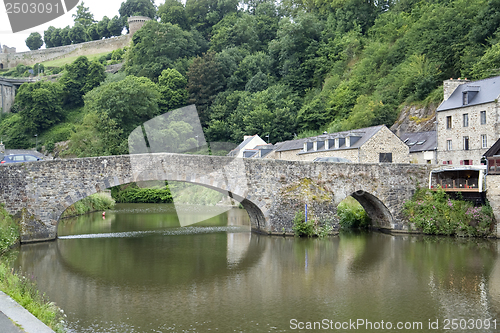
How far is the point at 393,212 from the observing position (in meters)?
21.3

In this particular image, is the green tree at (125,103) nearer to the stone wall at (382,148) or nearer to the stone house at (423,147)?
the stone wall at (382,148)

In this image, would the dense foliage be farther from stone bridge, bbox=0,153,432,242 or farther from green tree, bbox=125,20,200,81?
green tree, bbox=125,20,200,81

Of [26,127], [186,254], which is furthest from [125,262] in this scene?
[26,127]

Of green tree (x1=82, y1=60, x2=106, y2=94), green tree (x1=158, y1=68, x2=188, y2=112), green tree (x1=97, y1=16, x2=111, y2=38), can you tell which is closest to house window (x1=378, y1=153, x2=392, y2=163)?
green tree (x1=158, y1=68, x2=188, y2=112)

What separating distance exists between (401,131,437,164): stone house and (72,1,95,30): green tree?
85.5m

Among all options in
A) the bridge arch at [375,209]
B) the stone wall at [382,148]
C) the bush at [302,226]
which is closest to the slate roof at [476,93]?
the stone wall at [382,148]

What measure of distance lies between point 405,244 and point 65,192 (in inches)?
528

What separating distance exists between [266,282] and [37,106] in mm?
55580

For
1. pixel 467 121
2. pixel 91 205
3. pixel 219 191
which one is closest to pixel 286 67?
pixel 91 205

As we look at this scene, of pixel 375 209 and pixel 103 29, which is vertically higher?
pixel 103 29

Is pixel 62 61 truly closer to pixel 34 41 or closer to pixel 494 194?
pixel 34 41

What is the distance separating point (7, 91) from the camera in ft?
226

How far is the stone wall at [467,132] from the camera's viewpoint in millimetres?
25016

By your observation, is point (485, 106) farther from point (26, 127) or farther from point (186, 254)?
point (26, 127)
